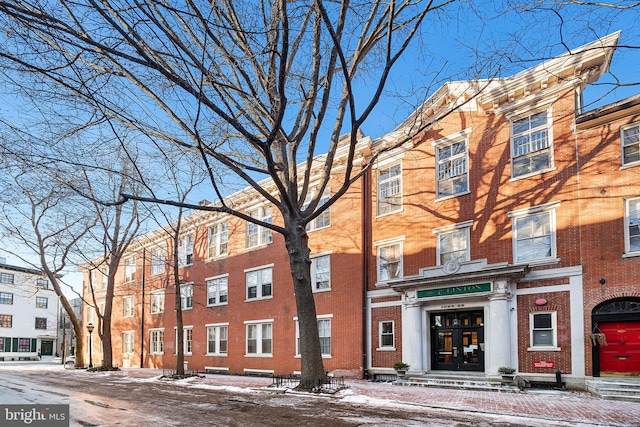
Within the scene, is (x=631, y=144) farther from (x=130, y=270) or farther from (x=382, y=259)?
(x=130, y=270)

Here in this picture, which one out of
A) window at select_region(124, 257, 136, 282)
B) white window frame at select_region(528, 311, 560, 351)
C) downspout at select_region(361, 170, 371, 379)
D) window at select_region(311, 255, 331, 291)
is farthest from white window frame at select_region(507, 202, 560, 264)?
window at select_region(124, 257, 136, 282)

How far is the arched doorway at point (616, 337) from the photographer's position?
14125 mm

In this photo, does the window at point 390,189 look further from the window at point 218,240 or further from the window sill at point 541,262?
the window at point 218,240

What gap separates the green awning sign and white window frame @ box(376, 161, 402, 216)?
3.90 m

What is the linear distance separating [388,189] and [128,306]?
28320 mm

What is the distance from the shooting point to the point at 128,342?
1577 inches

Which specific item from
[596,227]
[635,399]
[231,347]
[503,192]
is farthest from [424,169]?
[231,347]

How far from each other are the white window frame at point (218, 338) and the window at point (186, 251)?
5.57 metres

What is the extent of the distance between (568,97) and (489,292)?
22.7 feet

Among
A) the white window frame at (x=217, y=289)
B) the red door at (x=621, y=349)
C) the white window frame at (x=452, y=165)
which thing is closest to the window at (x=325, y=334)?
the white window frame at (x=452, y=165)

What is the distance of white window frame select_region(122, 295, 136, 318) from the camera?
131ft

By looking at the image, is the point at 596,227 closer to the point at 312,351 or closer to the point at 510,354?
the point at 510,354

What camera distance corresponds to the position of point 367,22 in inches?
526

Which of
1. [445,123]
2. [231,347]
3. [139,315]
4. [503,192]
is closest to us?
[503,192]
